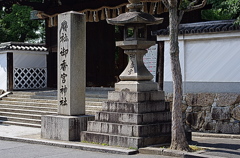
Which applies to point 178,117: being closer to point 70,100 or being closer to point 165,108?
point 165,108

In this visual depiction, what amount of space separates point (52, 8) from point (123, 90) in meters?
11.7

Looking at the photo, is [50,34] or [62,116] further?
[50,34]

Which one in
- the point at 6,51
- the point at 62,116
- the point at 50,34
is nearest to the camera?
the point at 62,116

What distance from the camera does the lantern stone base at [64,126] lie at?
39.6ft

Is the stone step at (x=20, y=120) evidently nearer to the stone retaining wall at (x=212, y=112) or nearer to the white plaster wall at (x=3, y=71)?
the white plaster wall at (x=3, y=71)

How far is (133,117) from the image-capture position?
10.9m

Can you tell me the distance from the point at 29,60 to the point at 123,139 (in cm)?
1270

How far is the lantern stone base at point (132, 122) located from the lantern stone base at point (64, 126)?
497 mm

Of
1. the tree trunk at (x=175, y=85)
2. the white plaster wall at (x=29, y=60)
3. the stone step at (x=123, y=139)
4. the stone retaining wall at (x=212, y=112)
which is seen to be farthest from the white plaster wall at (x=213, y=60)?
the white plaster wall at (x=29, y=60)

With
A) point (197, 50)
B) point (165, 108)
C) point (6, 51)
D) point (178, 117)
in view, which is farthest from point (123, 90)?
point (6, 51)

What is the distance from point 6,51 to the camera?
69.7 feet

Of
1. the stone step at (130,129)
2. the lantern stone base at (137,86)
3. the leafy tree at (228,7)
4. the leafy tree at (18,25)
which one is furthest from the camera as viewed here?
the leafy tree at (18,25)

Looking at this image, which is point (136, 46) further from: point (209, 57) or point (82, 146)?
point (209, 57)

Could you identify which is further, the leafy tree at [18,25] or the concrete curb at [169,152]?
the leafy tree at [18,25]
